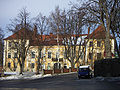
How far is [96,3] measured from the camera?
30500 mm

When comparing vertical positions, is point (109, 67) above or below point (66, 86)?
above

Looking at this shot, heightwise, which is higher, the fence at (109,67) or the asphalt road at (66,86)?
the fence at (109,67)

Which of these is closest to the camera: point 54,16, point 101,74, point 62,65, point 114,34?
point 101,74

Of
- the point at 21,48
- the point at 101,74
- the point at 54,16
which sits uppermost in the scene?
the point at 54,16

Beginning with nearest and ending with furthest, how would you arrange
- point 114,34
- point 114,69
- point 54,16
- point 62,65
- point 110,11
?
1. point 114,69
2. point 110,11
3. point 114,34
4. point 54,16
5. point 62,65

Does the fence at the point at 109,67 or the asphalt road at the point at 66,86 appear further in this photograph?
the fence at the point at 109,67

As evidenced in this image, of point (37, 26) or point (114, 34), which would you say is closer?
point (114, 34)

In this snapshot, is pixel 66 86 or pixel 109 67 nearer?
pixel 66 86

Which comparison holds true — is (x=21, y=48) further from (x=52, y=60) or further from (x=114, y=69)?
(x=52, y=60)

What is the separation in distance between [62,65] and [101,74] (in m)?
42.6

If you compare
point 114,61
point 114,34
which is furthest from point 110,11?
point 114,61

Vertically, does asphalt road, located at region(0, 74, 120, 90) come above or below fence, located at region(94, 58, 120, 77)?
below

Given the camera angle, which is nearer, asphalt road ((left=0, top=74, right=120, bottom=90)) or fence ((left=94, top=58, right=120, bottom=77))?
asphalt road ((left=0, top=74, right=120, bottom=90))

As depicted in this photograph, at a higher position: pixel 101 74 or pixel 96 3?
pixel 96 3
